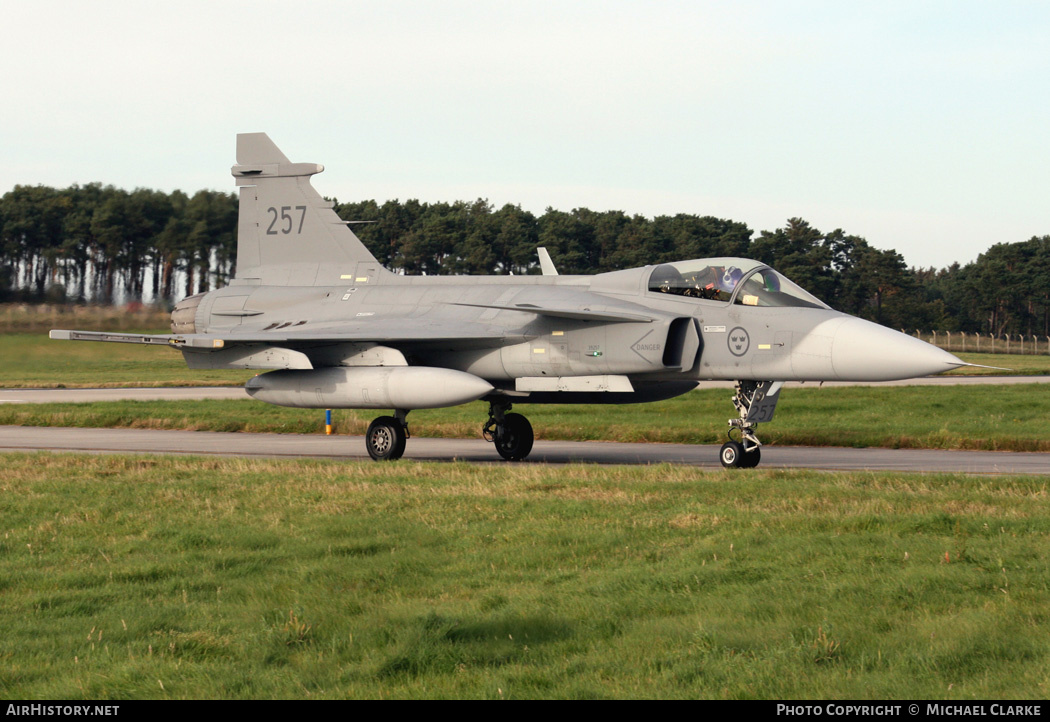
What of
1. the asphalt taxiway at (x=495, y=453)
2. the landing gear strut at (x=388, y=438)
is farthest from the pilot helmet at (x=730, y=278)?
the landing gear strut at (x=388, y=438)

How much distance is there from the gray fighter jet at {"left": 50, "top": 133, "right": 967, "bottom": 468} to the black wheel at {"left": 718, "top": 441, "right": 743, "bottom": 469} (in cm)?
2

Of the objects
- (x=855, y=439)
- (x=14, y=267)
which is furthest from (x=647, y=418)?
(x=14, y=267)

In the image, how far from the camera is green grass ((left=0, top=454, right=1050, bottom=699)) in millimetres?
5320

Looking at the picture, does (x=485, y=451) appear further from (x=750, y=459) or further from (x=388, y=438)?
(x=750, y=459)

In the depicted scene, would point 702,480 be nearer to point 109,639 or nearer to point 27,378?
point 109,639

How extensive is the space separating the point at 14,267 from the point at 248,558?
15363 mm

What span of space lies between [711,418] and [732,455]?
965 centimetres

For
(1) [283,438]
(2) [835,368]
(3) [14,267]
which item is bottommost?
(1) [283,438]

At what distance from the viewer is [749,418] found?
49.3 feet

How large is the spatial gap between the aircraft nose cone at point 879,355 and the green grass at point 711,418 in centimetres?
699

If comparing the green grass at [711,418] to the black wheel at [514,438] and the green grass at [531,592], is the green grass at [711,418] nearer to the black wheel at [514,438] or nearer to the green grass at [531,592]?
the black wheel at [514,438]

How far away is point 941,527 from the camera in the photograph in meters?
8.90

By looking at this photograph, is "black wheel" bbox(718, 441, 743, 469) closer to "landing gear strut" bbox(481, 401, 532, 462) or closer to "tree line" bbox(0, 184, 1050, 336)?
"landing gear strut" bbox(481, 401, 532, 462)

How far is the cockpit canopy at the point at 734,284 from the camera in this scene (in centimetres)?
1495
